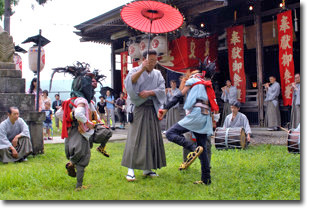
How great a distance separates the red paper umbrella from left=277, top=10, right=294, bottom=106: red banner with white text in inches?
243

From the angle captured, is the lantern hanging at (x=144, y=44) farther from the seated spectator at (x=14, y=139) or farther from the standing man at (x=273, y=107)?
the seated spectator at (x=14, y=139)

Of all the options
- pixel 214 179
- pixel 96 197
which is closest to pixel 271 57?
pixel 214 179

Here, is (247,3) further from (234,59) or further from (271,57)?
(271,57)

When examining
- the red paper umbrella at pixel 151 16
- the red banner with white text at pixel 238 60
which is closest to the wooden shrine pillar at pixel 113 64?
Result: the red banner with white text at pixel 238 60

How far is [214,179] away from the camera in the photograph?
4.63 meters

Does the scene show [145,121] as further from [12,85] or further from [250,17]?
[250,17]

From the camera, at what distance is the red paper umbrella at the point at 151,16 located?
4969 mm

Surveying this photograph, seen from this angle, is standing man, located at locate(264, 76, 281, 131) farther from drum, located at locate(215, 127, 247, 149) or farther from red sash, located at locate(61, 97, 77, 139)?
red sash, located at locate(61, 97, 77, 139)

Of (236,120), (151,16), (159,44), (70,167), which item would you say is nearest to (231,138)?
(236,120)

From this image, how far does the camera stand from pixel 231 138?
7141mm

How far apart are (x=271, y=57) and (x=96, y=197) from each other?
12.1m

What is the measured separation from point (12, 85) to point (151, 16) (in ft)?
13.3

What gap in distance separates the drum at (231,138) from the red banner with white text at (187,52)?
17.8ft

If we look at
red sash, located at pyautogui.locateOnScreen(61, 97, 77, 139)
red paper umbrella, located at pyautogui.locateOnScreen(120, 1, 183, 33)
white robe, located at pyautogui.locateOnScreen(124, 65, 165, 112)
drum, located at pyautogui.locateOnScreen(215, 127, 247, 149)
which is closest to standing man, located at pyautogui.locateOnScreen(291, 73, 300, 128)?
drum, located at pyautogui.locateOnScreen(215, 127, 247, 149)
